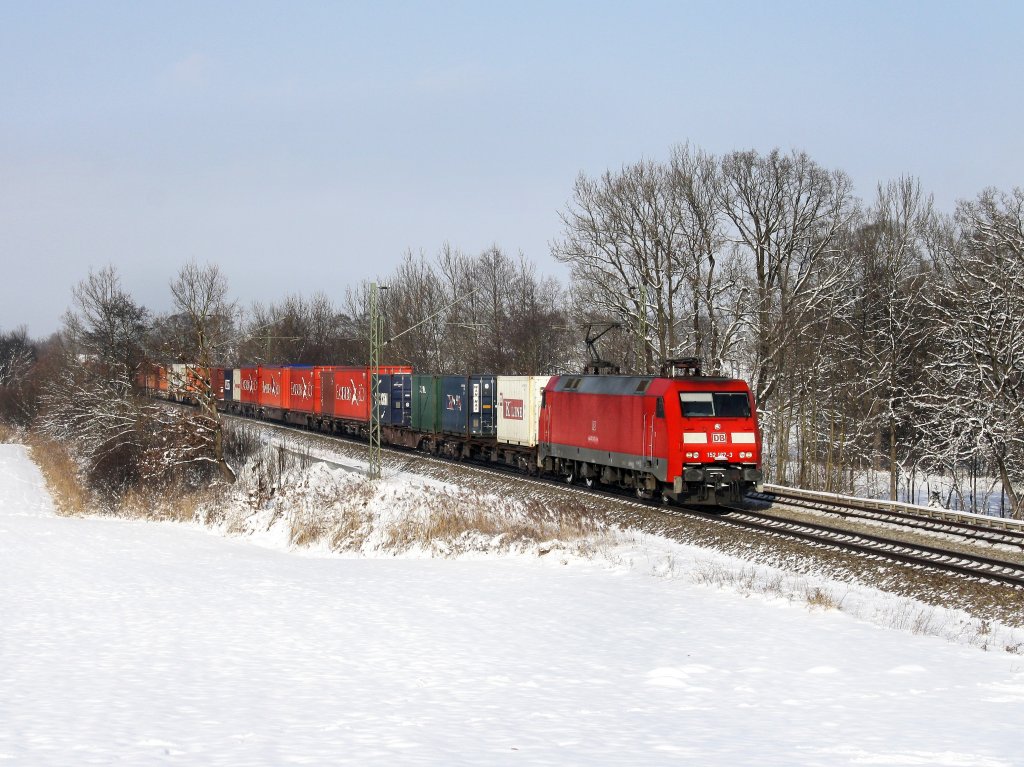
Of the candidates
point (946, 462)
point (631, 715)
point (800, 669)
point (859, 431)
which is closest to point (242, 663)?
point (631, 715)

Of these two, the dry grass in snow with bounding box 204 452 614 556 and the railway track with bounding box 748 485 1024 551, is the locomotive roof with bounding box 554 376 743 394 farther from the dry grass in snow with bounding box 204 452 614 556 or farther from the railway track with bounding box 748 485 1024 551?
the railway track with bounding box 748 485 1024 551

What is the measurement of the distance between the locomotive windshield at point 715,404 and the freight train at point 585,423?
0.02 meters

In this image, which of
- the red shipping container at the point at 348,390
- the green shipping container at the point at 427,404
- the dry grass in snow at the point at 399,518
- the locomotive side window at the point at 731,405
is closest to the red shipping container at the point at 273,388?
the red shipping container at the point at 348,390

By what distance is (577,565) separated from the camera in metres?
20.0

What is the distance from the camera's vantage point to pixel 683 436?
2291cm

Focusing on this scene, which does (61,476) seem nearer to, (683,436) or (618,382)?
(618,382)

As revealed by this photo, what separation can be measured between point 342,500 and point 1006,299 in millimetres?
20366

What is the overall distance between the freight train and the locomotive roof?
0.12 ft

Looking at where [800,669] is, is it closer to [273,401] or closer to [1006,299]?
[1006,299]

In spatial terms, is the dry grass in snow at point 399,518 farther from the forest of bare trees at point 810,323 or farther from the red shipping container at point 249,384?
Result: the red shipping container at point 249,384

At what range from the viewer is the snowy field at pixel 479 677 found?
8.59m

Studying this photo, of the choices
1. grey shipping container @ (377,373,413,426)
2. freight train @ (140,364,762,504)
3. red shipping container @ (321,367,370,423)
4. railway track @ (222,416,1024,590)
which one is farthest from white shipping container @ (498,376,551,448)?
red shipping container @ (321,367,370,423)

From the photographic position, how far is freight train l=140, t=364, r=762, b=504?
23.1m

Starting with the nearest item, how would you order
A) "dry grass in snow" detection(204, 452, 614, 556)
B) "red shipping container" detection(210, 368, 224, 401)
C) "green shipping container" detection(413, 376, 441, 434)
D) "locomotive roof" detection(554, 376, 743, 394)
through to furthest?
"dry grass in snow" detection(204, 452, 614, 556)
"locomotive roof" detection(554, 376, 743, 394)
"green shipping container" detection(413, 376, 441, 434)
"red shipping container" detection(210, 368, 224, 401)
